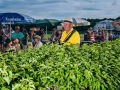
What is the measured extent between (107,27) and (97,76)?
93.3 feet

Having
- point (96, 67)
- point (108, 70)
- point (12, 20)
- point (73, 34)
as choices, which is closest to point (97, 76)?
point (96, 67)

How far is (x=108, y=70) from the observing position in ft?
17.3

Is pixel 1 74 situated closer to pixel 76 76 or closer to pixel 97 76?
pixel 76 76

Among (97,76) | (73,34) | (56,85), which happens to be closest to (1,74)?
(56,85)

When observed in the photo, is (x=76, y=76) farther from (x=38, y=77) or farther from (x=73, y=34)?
(x=73, y=34)

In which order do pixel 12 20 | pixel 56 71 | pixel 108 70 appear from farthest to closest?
pixel 12 20
pixel 108 70
pixel 56 71

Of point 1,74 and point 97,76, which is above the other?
point 1,74

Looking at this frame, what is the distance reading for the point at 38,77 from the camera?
3811 mm

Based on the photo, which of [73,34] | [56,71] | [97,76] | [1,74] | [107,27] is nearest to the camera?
[1,74]

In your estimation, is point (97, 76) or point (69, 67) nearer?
point (69, 67)

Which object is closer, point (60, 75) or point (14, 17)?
point (60, 75)

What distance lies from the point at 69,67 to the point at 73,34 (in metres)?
4.55

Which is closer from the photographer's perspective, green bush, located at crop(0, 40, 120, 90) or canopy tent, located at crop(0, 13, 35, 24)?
green bush, located at crop(0, 40, 120, 90)

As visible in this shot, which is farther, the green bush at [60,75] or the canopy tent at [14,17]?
the canopy tent at [14,17]
